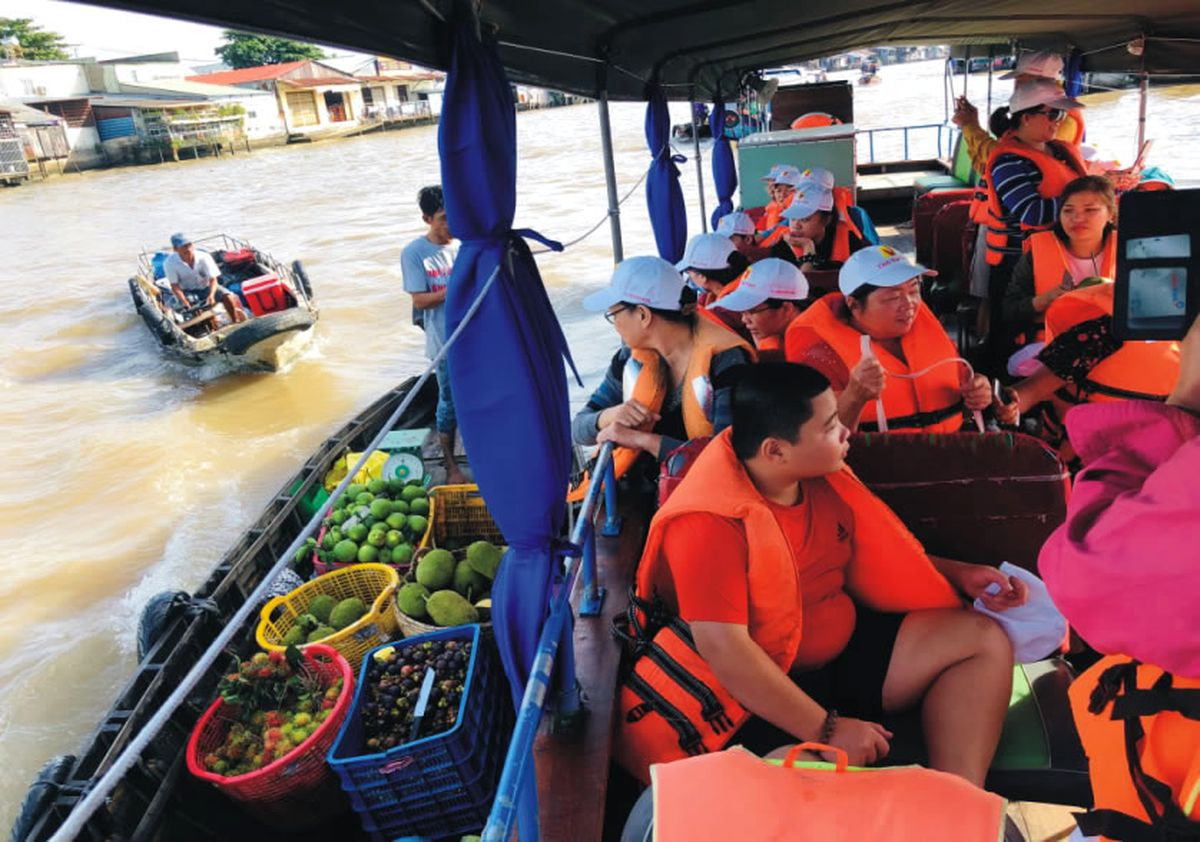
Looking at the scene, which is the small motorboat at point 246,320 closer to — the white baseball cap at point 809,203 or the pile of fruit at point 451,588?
the pile of fruit at point 451,588

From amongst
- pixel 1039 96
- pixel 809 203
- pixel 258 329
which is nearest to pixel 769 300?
pixel 809 203

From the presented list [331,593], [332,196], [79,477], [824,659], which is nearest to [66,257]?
[332,196]

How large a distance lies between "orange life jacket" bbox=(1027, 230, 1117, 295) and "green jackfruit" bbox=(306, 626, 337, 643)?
12.0ft

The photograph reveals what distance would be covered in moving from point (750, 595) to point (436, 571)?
2782 mm

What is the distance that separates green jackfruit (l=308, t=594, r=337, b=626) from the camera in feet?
14.1

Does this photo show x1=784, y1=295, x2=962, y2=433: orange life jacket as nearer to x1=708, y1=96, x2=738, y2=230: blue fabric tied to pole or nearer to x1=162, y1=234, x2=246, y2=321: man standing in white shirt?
x1=708, y1=96, x2=738, y2=230: blue fabric tied to pole

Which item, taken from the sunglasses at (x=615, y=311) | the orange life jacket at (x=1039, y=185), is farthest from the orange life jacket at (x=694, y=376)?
the orange life jacket at (x=1039, y=185)

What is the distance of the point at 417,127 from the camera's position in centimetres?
4800

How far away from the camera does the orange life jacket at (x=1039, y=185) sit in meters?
4.23

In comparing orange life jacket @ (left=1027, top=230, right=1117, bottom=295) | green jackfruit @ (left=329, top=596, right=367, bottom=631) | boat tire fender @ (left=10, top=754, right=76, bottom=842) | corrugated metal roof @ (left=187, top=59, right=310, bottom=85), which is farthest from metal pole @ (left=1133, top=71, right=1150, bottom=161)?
corrugated metal roof @ (left=187, top=59, right=310, bottom=85)

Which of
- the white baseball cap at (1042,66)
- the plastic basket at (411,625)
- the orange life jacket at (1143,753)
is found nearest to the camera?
the orange life jacket at (1143,753)

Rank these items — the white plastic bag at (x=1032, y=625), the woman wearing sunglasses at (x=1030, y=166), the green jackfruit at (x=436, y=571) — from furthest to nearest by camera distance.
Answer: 1. the green jackfruit at (x=436, y=571)
2. the woman wearing sunglasses at (x=1030, y=166)
3. the white plastic bag at (x=1032, y=625)

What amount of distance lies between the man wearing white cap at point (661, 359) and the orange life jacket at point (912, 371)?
28 centimetres

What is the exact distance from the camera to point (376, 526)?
190 inches
